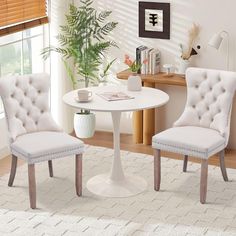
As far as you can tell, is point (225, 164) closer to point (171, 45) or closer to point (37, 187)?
point (171, 45)

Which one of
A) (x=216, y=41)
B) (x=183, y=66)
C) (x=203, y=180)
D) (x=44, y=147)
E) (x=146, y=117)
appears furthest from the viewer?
(x=146, y=117)

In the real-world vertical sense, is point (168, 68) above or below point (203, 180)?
above

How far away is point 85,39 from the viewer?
689cm

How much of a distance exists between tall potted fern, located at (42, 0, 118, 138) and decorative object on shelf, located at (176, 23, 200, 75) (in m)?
0.76

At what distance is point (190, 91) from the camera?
5.71 meters

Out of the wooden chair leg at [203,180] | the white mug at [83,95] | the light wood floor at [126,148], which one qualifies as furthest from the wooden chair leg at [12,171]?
the wooden chair leg at [203,180]

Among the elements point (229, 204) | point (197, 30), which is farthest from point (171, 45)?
point (229, 204)

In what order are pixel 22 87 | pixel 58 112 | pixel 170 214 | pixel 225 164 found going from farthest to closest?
pixel 58 112 → pixel 225 164 → pixel 22 87 → pixel 170 214

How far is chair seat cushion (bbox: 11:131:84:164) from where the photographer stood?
5.04m

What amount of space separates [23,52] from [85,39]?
2.19 ft

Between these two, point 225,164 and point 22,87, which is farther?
point 225,164

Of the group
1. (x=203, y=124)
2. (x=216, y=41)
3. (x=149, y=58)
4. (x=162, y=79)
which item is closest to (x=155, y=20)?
(x=149, y=58)

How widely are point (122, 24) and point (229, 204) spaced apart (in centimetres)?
246

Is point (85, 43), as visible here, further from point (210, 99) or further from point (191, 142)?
point (191, 142)
